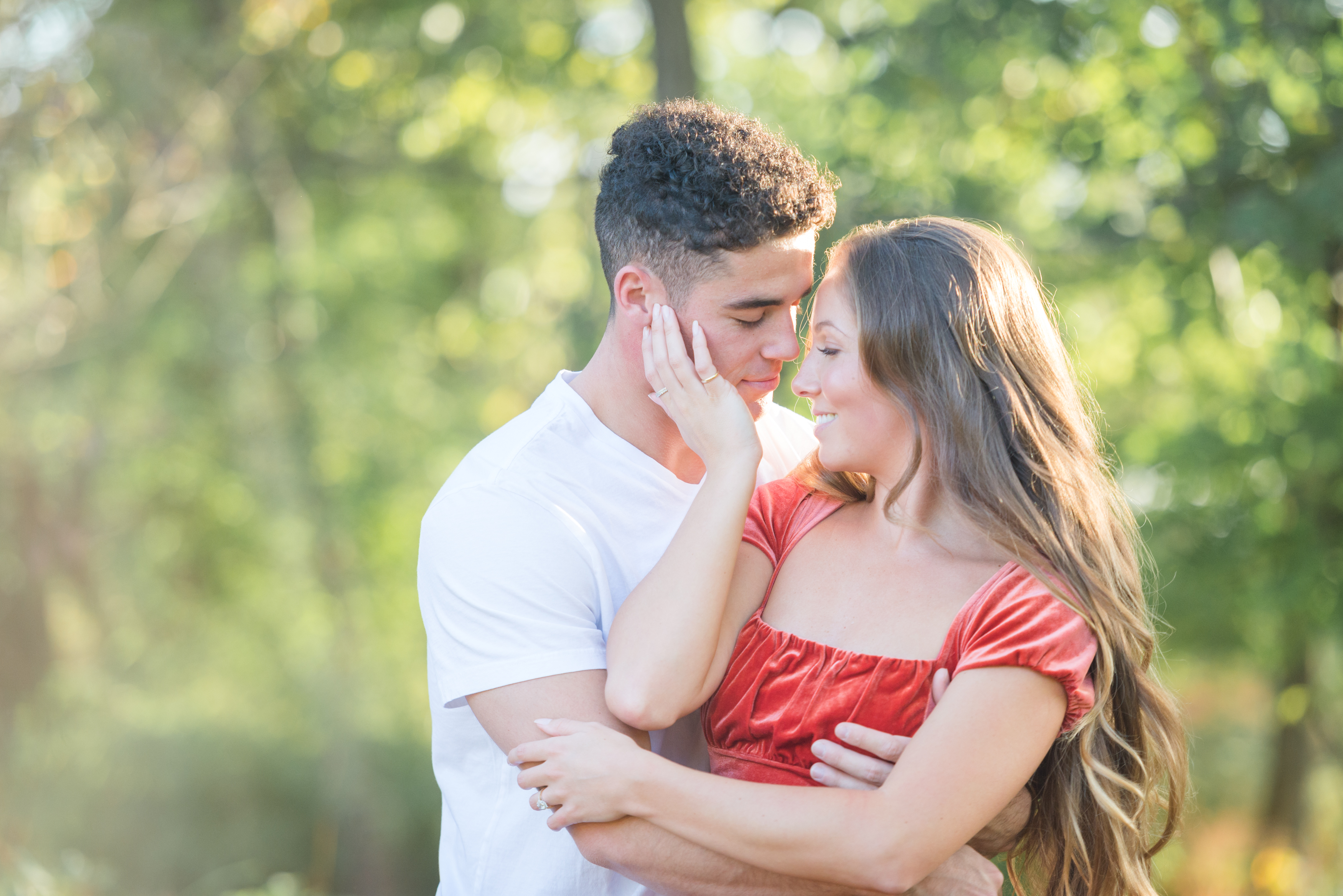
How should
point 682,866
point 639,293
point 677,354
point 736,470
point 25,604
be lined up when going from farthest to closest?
point 25,604, point 639,293, point 677,354, point 736,470, point 682,866

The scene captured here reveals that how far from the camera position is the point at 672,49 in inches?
196

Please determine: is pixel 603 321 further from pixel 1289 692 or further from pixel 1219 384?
pixel 1289 692

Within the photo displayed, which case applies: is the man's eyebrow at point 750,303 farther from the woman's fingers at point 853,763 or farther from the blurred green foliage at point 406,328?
the blurred green foliage at point 406,328

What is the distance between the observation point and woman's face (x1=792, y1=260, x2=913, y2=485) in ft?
6.61

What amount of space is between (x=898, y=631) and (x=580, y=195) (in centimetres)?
756

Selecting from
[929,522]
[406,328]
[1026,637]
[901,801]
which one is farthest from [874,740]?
[406,328]

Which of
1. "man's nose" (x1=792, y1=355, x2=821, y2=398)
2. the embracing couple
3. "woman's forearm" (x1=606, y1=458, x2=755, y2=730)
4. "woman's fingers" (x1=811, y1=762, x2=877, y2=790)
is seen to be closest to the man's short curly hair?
the embracing couple

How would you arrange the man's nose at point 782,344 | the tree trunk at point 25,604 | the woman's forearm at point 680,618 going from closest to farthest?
the woman's forearm at point 680,618, the man's nose at point 782,344, the tree trunk at point 25,604

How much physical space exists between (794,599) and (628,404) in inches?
22.3

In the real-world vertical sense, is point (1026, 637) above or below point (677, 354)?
below

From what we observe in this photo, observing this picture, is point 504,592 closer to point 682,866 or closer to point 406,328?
point 682,866

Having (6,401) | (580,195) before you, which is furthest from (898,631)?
(6,401)

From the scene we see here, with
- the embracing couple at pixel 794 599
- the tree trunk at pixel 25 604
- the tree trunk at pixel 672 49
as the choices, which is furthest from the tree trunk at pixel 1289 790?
the tree trunk at pixel 25 604

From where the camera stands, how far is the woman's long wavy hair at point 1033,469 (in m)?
1.90
